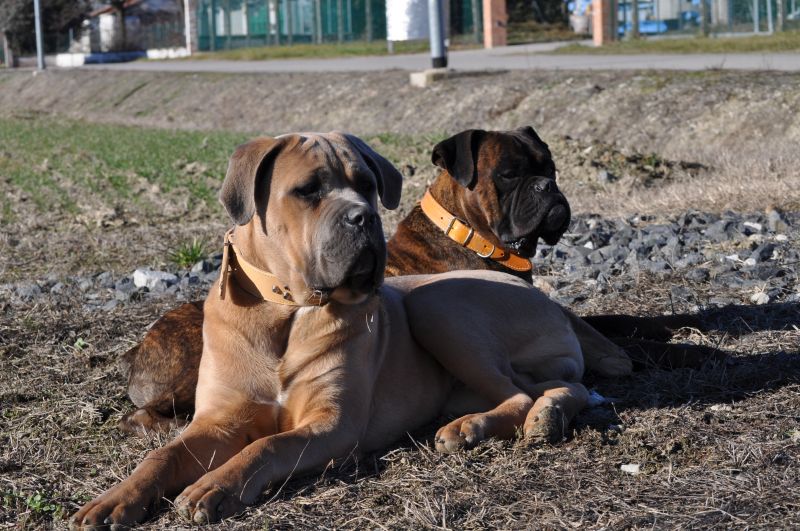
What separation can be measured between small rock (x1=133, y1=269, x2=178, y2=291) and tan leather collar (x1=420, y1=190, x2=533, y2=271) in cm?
232

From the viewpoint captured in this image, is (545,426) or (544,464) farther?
(545,426)

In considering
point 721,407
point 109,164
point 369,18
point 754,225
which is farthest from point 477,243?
point 369,18

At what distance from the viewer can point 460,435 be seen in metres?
4.39

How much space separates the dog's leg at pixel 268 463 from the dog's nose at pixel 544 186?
2.42 metres

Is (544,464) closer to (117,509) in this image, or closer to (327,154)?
(327,154)

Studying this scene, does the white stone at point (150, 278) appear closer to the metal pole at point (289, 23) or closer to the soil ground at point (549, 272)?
the soil ground at point (549, 272)

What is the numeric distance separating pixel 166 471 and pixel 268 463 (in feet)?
1.19

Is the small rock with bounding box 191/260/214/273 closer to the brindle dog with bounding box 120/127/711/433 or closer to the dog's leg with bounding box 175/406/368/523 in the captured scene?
the brindle dog with bounding box 120/127/711/433

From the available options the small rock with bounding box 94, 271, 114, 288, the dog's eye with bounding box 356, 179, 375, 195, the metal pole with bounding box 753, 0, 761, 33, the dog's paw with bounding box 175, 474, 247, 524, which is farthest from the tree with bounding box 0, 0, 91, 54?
the dog's paw with bounding box 175, 474, 247, 524

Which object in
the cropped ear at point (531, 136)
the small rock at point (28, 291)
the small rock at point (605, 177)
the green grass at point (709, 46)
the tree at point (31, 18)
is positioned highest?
the tree at point (31, 18)

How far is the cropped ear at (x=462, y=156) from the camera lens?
21.0 ft

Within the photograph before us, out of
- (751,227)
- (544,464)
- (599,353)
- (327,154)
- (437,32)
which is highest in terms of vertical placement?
(437,32)

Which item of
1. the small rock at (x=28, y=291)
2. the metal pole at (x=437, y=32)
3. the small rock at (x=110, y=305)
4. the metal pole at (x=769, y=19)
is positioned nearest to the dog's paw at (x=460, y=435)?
the small rock at (x=110, y=305)

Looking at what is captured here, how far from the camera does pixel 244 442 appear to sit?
436 centimetres
